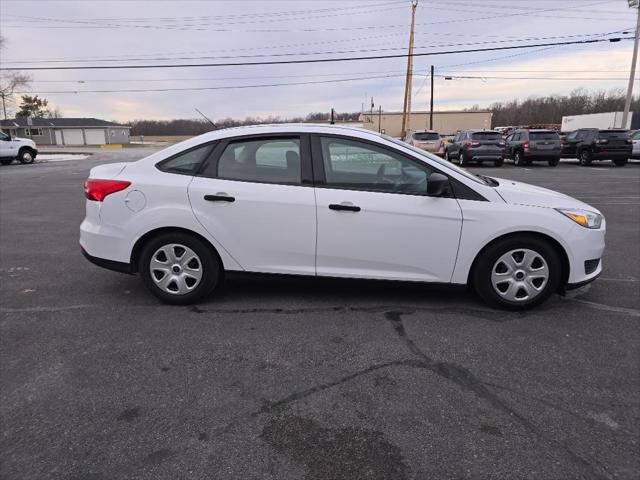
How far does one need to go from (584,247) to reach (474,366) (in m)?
1.69

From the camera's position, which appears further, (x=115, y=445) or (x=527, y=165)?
(x=527, y=165)

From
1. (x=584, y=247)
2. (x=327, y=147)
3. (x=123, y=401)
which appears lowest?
(x=123, y=401)

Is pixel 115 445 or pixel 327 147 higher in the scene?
pixel 327 147

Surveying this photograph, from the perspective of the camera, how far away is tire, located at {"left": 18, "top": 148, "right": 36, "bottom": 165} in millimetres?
26859

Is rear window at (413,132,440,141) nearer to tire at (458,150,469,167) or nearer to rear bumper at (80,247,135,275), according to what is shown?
tire at (458,150,469,167)

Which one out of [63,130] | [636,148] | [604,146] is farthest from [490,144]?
[63,130]

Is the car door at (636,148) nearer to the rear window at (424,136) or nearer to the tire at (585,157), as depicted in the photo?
the tire at (585,157)

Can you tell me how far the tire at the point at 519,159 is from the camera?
2197cm

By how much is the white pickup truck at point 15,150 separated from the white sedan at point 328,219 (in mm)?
26705

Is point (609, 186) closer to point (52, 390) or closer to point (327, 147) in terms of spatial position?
point (327, 147)

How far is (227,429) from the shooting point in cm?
254

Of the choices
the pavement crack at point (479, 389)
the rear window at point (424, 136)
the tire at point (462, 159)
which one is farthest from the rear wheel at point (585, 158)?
the pavement crack at point (479, 389)

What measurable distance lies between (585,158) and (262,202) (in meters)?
22.4

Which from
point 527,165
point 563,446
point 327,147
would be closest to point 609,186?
point 527,165
